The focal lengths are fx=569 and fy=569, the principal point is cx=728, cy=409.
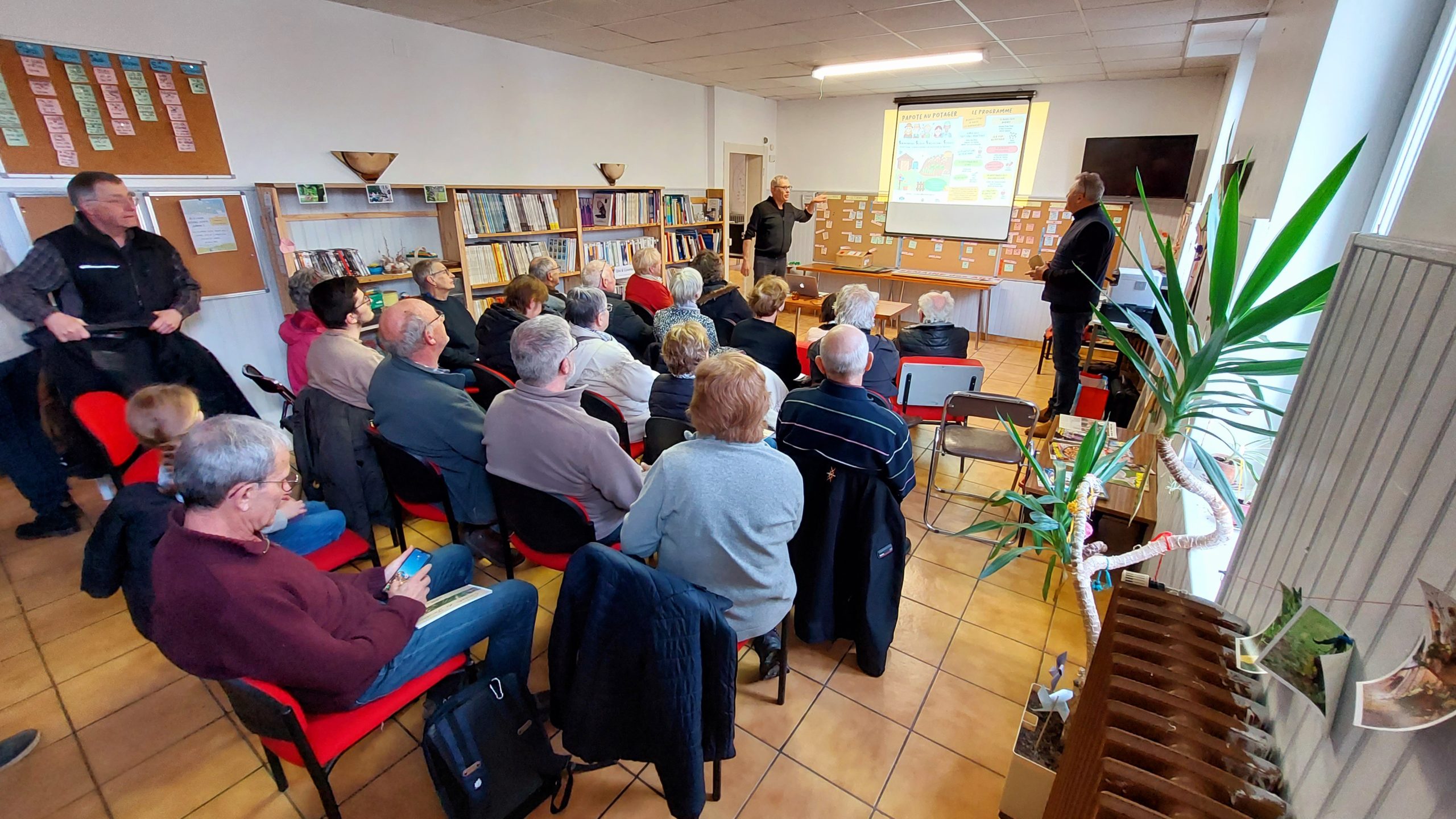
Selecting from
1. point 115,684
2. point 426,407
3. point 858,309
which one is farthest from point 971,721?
point 115,684

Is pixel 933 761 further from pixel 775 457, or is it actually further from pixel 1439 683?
pixel 1439 683

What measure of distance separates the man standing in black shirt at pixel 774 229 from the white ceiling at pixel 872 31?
3.99 feet

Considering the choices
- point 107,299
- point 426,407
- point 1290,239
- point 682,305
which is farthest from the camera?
point 682,305

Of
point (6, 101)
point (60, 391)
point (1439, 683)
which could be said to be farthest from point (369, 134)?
point (1439, 683)

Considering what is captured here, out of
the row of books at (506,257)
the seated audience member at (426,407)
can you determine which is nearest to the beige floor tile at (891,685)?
the seated audience member at (426,407)

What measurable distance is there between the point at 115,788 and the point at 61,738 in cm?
39

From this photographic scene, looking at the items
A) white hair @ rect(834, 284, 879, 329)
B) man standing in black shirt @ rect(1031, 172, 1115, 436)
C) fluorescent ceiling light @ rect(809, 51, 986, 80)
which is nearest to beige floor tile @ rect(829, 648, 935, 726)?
white hair @ rect(834, 284, 879, 329)

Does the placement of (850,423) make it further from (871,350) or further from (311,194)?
(311,194)

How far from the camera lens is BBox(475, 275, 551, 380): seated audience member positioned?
123 inches

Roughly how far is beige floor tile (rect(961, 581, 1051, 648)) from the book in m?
1.95

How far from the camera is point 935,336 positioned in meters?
3.69

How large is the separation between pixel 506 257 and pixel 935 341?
3.56 metres

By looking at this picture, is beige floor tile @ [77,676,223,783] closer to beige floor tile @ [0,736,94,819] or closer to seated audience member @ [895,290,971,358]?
beige floor tile @ [0,736,94,819]

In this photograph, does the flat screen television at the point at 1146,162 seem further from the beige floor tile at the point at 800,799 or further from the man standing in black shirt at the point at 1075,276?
the beige floor tile at the point at 800,799
